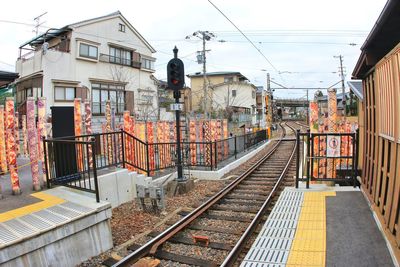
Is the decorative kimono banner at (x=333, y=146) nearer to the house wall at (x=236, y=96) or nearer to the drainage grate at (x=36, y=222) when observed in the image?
the drainage grate at (x=36, y=222)

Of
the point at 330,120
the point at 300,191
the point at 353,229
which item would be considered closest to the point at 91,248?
the point at 353,229

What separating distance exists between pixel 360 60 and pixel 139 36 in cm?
2759

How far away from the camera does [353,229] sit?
15.7ft

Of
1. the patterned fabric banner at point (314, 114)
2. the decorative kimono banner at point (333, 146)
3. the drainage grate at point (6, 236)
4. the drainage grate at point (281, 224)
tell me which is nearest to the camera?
the drainage grate at point (6, 236)

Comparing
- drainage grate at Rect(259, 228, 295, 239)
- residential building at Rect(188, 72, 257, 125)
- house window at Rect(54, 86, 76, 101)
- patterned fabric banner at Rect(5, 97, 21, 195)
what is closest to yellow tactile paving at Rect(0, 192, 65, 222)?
patterned fabric banner at Rect(5, 97, 21, 195)

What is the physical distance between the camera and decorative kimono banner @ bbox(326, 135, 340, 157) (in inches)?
276

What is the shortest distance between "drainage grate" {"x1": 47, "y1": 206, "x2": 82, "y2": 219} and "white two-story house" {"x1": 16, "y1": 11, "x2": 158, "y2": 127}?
52.6 feet

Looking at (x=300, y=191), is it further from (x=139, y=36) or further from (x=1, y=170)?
(x=139, y=36)

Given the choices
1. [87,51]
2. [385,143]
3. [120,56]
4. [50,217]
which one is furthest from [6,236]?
[120,56]

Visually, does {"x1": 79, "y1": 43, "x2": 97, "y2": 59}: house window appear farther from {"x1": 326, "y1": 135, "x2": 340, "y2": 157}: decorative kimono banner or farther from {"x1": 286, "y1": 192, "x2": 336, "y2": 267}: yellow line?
{"x1": 286, "y1": 192, "x2": 336, "y2": 267}: yellow line

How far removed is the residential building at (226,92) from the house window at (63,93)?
26.6 meters

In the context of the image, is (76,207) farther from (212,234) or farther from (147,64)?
(147,64)

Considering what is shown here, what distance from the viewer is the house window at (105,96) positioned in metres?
25.7

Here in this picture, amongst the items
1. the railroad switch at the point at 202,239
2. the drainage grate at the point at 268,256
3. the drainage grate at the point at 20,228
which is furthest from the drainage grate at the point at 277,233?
the drainage grate at the point at 20,228
